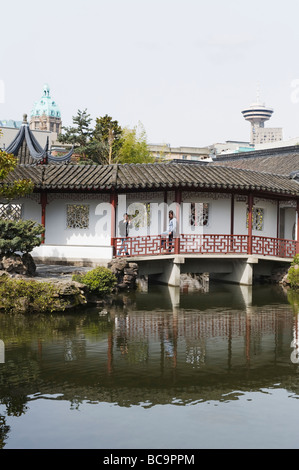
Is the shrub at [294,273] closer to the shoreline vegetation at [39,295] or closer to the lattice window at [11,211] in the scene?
the shoreline vegetation at [39,295]

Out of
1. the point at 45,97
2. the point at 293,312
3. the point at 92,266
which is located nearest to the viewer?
the point at 293,312

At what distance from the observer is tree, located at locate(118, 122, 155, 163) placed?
44.6 metres

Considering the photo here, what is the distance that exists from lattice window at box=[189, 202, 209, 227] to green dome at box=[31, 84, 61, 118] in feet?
429

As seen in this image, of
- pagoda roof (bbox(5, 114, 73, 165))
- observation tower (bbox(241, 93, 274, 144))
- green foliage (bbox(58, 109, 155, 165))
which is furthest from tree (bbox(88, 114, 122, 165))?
observation tower (bbox(241, 93, 274, 144))

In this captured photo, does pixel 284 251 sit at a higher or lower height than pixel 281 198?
lower

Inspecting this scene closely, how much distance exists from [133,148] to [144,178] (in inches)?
987

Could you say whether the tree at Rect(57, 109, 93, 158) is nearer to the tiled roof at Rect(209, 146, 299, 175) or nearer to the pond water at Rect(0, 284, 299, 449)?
the tiled roof at Rect(209, 146, 299, 175)

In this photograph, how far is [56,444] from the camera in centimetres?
662

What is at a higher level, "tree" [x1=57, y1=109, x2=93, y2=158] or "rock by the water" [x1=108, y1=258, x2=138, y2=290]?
"tree" [x1=57, y1=109, x2=93, y2=158]

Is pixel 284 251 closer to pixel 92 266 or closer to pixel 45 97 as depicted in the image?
pixel 92 266

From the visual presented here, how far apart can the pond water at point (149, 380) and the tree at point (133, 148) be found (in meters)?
30.2

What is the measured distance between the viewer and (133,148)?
148 ft

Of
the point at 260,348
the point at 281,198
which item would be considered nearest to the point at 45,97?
the point at 281,198
